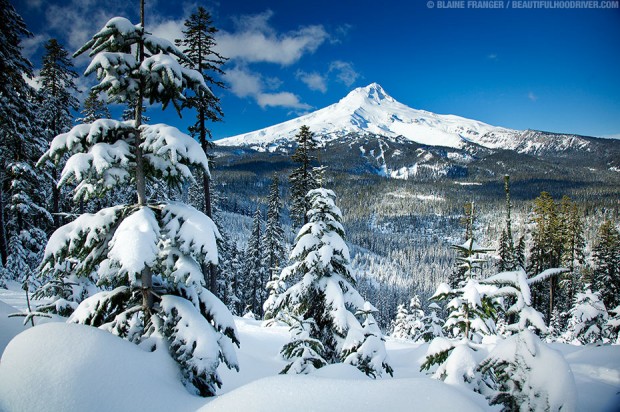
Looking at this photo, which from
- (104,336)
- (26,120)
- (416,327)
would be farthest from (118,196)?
(416,327)

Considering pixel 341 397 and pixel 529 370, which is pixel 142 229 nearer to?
pixel 341 397

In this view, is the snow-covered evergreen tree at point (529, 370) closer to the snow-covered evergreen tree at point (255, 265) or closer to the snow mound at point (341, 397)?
the snow mound at point (341, 397)

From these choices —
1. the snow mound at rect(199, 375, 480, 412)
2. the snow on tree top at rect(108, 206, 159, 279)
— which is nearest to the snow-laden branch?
the snow on tree top at rect(108, 206, 159, 279)

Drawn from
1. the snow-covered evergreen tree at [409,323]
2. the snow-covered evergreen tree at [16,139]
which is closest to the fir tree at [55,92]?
the snow-covered evergreen tree at [16,139]

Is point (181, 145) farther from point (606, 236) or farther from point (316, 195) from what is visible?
point (606, 236)

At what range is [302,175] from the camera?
19.5 meters

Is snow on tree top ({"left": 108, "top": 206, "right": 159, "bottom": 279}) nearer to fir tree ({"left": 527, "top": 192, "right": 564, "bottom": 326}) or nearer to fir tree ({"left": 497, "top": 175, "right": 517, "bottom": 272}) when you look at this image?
fir tree ({"left": 497, "top": 175, "right": 517, "bottom": 272})

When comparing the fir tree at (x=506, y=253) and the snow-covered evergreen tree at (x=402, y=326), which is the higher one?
the fir tree at (x=506, y=253)

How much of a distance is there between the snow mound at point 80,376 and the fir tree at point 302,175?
1506cm

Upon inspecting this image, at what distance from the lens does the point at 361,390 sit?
2.68 m

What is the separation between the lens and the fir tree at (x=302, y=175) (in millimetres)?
18628

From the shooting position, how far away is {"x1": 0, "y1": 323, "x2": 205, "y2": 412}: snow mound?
2.84 meters

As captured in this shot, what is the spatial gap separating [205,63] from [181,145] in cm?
1312

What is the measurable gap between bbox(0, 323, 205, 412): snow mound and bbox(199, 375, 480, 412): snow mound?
0.93 m
